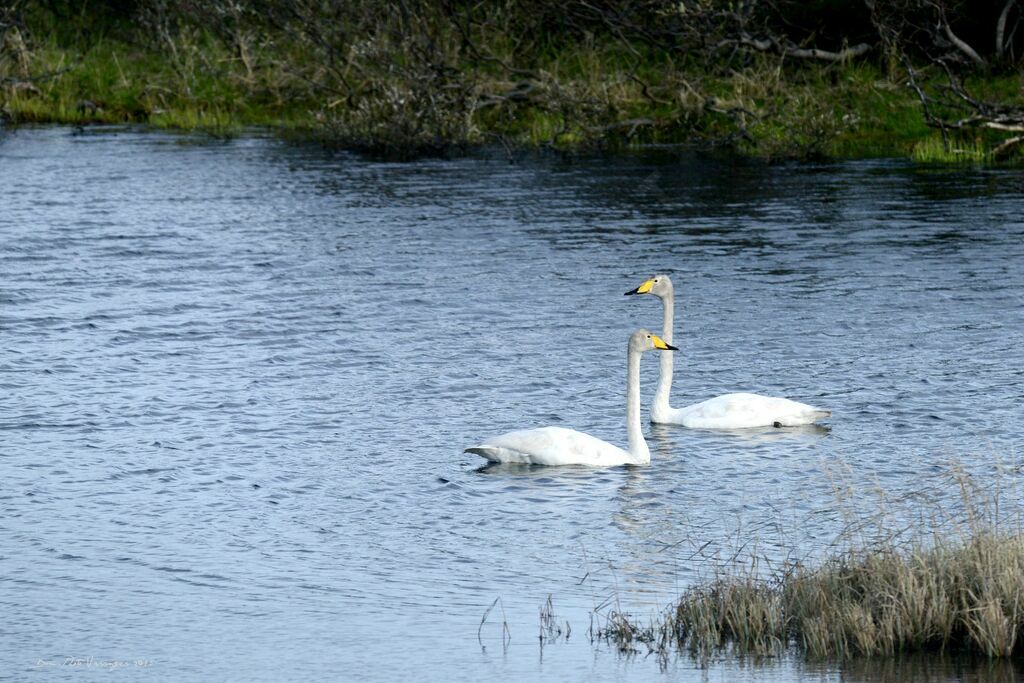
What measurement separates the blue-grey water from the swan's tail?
0.11 m

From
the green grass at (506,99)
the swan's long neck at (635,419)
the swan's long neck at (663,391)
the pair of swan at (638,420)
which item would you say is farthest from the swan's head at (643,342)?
the green grass at (506,99)

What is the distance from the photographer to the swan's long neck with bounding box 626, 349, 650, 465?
13.5m

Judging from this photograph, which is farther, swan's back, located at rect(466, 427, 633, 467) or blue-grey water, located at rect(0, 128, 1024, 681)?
swan's back, located at rect(466, 427, 633, 467)

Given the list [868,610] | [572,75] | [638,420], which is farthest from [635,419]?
[572,75]

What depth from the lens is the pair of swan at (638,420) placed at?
1334 cm

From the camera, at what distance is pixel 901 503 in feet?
38.6

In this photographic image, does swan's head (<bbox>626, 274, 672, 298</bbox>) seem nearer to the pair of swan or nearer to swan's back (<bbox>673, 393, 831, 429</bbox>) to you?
the pair of swan

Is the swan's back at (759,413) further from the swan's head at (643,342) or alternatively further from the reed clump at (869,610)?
the reed clump at (869,610)

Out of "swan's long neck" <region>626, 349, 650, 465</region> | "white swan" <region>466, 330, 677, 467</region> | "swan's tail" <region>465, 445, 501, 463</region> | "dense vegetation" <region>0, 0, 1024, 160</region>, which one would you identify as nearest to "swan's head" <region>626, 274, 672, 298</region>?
"swan's long neck" <region>626, 349, 650, 465</region>

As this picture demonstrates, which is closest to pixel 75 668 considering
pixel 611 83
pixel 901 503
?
pixel 901 503

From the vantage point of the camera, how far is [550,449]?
13.3 metres

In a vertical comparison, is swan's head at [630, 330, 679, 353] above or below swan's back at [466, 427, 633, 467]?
above

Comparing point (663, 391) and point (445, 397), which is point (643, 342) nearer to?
point (663, 391)

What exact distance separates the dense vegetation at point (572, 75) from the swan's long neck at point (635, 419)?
18621 millimetres
